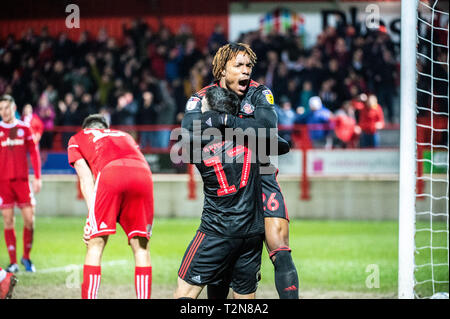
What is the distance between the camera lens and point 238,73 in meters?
4.38

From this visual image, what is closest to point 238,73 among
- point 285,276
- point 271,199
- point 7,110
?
point 271,199

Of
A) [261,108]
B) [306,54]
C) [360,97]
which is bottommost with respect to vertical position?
[261,108]

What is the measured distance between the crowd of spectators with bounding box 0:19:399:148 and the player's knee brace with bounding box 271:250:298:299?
1007 centimetres

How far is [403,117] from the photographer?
19.1ft

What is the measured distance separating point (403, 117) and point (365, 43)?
11.3 metres

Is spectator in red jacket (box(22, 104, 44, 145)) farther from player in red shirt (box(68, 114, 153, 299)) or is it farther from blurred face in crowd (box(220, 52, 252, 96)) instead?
blurred face in crowd (box(220, 52, 252, 96))

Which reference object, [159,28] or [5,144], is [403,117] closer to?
[5,144]

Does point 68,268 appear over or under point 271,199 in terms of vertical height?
under

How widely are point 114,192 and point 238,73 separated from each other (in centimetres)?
150
